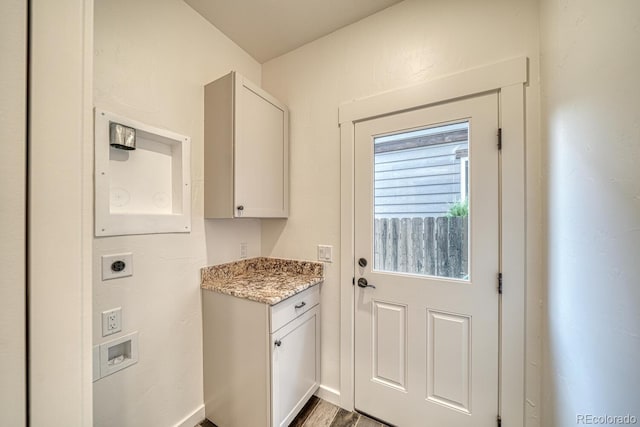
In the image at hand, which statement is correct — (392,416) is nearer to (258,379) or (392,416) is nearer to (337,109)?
(258,379)

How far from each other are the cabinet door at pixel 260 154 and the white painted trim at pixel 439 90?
49cm

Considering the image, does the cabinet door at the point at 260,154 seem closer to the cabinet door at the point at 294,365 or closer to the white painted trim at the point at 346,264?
the white painted trim at the point at 346,264

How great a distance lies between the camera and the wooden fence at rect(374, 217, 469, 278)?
1310 mm

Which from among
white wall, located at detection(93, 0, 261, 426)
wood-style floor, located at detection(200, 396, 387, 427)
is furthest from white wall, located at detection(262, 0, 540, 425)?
white wall, located at detection(93, 0, 261, 426)

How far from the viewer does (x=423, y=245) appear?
1.40 metres

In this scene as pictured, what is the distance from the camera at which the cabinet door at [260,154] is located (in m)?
1.46

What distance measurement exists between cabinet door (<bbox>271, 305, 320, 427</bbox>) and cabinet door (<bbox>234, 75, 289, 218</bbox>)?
29.3 inches

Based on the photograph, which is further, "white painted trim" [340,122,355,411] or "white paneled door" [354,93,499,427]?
"white painted trim" [340,122,355,411]

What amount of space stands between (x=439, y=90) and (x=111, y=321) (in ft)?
6.74

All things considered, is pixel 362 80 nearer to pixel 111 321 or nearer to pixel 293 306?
pixel 293 306

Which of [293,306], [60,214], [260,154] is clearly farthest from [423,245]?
[60,214]

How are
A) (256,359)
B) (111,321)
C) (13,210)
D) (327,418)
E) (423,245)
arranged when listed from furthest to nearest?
(327,418), (423,245), (256,359), (111,321), (13,210)

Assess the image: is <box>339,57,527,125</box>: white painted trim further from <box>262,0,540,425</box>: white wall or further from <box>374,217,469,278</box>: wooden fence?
<box>374,217,469,278</box>: wooden fence
